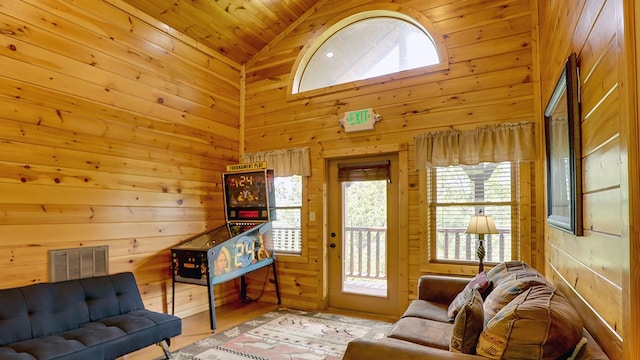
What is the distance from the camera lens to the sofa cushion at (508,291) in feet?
6.75

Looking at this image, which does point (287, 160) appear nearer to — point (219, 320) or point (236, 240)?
point (236, 240)

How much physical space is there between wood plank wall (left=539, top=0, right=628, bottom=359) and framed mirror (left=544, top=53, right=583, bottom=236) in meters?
0.06

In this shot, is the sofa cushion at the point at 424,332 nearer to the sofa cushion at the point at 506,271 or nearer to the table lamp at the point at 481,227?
the sofa cushion at the point at 506,271

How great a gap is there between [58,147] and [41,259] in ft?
3.26

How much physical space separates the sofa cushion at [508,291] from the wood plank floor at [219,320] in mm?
2145

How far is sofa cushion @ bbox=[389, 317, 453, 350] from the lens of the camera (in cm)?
221

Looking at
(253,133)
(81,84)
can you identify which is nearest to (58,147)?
(81,84)

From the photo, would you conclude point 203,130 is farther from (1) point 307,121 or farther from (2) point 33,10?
(2) point 33,10

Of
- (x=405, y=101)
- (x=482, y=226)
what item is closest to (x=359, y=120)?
(x=405, y=101)

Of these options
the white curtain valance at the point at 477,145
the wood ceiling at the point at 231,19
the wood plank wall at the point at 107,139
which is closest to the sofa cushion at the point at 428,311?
the white curtain valance at the point at 477,145

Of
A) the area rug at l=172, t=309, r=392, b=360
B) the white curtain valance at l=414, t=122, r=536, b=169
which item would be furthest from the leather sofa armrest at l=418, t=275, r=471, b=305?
the white curtain valance at l=414, t=122, r=536, b=169

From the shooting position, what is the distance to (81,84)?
3.44m

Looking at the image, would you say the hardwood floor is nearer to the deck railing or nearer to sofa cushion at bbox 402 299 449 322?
the deck railing

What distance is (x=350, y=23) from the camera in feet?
15.6
